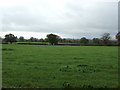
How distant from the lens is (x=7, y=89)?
15.6ft

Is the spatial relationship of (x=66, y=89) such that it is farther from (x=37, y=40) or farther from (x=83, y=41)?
(x=37, y=40)

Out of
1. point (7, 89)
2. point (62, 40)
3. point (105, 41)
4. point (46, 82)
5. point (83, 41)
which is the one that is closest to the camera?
point (7, 89)

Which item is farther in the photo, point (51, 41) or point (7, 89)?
point (51, 41)

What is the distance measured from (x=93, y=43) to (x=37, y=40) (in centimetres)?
4189

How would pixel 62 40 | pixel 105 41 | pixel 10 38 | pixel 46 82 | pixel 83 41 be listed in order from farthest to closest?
pixel 62 40, pixel 105 41, pixel 83 41, pixel 10 38, pixel 46 82

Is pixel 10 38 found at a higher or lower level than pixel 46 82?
higher

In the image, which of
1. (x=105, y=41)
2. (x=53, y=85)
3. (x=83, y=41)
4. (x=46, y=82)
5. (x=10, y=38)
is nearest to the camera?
(x=53, y=85)

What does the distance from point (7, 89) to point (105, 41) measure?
289 ft

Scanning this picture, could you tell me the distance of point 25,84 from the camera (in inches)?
233

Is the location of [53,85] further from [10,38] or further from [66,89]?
[10,38]

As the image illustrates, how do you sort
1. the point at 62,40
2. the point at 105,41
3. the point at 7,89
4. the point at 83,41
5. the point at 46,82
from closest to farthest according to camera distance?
the point at 7,89 < the point at 46,82 < the point at 83,41 < the point at 105,41 < the point at 62,40

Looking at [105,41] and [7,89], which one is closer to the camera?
[7,89]

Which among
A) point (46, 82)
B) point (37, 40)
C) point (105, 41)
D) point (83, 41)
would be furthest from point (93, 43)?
point (46, 82)

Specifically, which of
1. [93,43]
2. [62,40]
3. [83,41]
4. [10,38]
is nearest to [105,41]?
[93,43]
